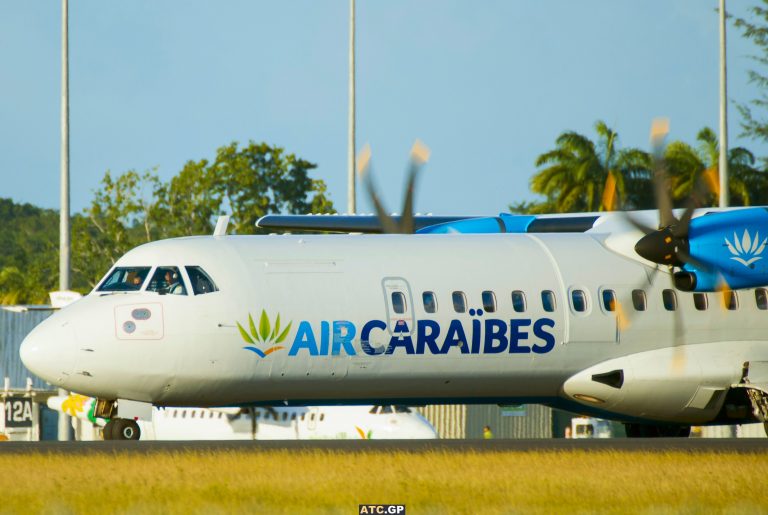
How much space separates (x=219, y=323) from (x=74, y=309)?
2.06 meters

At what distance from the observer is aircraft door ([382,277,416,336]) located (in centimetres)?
2020

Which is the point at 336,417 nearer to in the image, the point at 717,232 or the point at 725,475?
the point at 717,232

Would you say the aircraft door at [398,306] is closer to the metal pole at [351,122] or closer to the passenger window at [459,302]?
the passenger window at [459,302]

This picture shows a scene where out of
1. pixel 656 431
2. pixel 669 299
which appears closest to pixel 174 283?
pixel 669 299

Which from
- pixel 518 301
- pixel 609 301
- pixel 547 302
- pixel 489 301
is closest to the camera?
pixel 489 301

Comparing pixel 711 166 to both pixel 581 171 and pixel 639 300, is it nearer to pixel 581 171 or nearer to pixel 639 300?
pixel 581 171

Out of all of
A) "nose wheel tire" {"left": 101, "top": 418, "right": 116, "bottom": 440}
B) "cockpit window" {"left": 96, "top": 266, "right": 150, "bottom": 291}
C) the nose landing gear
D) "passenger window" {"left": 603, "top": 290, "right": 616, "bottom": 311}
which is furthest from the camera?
"passenger window" {"left": 603, "top": 290, "right": 616, "bottom": 311}

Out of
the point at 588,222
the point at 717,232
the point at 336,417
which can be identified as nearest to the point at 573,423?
the point at 336,417

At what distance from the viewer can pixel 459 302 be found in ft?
67.7

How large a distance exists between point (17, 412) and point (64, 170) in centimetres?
1190

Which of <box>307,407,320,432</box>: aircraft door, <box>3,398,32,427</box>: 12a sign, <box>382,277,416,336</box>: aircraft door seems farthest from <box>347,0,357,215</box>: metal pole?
<box>382,277,416,336</box>: aircraft door

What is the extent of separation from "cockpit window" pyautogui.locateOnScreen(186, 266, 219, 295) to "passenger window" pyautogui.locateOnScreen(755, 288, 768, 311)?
889cm

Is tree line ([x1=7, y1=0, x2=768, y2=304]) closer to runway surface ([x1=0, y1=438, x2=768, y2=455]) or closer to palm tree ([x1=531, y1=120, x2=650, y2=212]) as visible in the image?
palm tree ([x1=531, y1=120, x2=650, y2=212])

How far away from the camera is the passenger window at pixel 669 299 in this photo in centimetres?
2167
